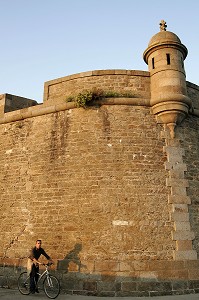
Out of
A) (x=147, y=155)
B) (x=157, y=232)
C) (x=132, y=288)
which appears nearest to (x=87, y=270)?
(x=132, y=288)

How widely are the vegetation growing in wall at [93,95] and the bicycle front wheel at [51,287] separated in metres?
5.18

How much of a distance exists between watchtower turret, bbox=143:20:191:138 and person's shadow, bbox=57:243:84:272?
4511mm

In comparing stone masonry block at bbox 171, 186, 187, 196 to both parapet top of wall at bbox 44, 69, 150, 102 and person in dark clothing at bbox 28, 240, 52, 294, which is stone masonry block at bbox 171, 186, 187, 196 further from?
person in dark clothing at bbox 28, 240, 52, 294

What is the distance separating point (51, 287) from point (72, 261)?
3.23 ft

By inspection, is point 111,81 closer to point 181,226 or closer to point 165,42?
point 165,42

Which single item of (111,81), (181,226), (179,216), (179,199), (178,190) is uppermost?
(111,81)

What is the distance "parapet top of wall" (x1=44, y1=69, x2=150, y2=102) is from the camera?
962 cm

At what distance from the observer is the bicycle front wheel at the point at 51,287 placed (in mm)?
7055

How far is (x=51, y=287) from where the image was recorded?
7168 mm

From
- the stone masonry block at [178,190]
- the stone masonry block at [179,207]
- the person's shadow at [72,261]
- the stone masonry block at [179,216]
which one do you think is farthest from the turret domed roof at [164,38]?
the person's shadow at [72,261]

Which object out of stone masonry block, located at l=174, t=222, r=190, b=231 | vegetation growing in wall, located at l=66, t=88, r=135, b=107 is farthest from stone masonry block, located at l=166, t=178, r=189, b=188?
vegetation growing in wall, located at l=66, t=88, r=135, b=107

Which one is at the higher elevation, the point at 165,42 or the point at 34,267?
the point at 165,42

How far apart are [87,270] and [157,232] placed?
7.12ft

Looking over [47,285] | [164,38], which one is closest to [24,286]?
[47,285]
